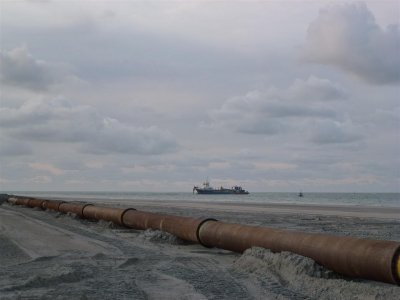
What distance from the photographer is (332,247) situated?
7664mm

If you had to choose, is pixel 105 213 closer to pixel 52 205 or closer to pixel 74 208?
pixel 74 208

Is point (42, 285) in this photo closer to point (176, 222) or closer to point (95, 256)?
point (95, 256)

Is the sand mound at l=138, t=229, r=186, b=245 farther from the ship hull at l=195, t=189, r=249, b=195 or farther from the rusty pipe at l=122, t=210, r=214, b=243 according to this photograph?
the ship hull at l=195, t=189, r=249, b=195

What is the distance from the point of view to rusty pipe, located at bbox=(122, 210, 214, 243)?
38.9 ft

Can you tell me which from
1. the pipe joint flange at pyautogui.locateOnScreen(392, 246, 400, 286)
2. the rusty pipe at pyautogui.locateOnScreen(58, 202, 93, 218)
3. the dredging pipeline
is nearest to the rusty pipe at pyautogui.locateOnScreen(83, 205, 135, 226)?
the rusty pipe at pyautogui.locateOnScreen(58, 202, 93, 218)

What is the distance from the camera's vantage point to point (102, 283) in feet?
22.8

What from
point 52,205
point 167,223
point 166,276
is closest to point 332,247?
point 166,276

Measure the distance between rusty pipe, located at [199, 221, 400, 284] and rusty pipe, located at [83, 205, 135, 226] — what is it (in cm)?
708

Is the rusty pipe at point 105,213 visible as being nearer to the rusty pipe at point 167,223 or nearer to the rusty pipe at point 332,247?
the rusty pipe at point 167,223

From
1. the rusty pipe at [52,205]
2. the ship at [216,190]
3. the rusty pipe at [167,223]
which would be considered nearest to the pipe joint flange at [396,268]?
the rusty pipe at [167,223]

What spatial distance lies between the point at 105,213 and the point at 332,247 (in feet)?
41.1

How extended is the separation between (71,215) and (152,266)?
1562cm

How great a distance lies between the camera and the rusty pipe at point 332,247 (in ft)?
21.5

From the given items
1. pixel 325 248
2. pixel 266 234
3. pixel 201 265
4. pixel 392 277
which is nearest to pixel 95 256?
pixel 201 265
